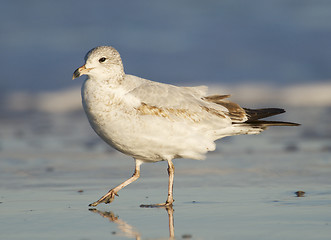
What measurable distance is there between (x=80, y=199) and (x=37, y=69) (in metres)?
13.7

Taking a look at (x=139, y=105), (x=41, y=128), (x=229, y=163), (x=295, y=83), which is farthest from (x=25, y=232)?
(x=295, y=83)

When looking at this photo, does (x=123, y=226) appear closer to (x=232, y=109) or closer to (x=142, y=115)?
(x=142, y=115)

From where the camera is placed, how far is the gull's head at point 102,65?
6.08 meters

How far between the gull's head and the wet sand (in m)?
1.16

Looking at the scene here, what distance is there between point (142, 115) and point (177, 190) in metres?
0.92

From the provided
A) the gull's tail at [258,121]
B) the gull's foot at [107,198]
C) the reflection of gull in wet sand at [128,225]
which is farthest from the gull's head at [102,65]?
the gull's tail at [258,121]

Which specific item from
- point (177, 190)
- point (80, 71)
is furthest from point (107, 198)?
point (80, 71)

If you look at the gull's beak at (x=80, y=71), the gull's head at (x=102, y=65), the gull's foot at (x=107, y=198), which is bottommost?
the gull's foot at (x=107, y=198)

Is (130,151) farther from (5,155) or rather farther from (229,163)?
(5,155)

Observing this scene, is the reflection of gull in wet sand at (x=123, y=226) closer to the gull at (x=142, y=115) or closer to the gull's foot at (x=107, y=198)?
the gull's foot at (x=107, y=198)

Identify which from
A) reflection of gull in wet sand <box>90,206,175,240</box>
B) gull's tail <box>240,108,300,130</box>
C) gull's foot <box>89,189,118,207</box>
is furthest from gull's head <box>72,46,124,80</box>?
gull's tail <box>240,108,300,130</box>

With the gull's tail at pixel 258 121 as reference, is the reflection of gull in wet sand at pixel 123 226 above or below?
below

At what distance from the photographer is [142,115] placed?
6.02 metres

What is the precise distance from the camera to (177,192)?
637 centimetres
